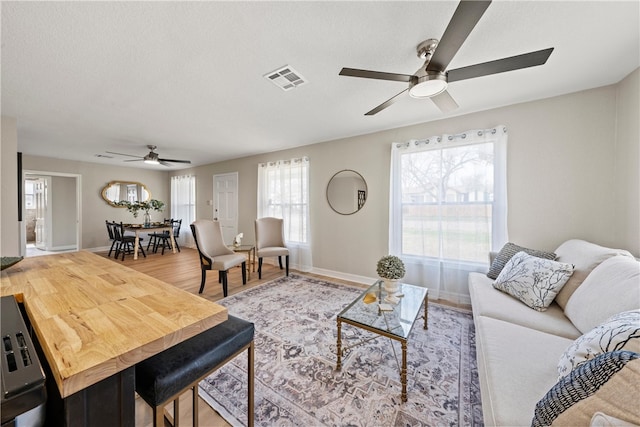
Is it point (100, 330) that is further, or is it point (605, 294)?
point (605, 294)

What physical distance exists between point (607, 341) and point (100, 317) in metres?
1.68

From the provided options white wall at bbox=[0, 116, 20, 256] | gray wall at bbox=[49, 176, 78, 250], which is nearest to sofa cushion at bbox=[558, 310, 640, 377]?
white wall at bbox=[0, 116, 20, 256]

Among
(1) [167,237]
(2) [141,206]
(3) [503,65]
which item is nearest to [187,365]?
(3) [503,65]

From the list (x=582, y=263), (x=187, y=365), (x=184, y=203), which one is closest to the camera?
(x=187, y=365)

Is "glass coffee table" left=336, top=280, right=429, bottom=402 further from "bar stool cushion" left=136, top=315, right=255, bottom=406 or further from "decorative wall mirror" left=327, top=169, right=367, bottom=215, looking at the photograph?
"decorative wall mirror" left=327, top=169, right=367, bottom=215

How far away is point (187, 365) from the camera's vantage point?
890 mm

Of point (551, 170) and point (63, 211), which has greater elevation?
point (551, 170)

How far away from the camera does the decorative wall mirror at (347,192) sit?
11.6 ft

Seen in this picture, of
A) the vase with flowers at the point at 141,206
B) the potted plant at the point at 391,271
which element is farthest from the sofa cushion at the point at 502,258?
the vase with flowers at the point at 141,206

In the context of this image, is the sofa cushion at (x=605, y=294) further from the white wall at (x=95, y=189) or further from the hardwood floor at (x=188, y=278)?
the white wall at (x=95, y=189)

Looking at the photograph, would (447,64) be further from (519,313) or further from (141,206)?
(141,206)

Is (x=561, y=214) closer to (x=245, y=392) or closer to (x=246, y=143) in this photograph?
(x=245, y=392)

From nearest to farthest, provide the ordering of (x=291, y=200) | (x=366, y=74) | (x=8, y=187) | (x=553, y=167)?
(x=366, y=74) < (x=553, y=167) < (x=8, y=187) < (x=291, y=200)

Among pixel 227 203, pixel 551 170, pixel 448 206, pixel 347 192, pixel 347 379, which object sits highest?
pixel 551 170
